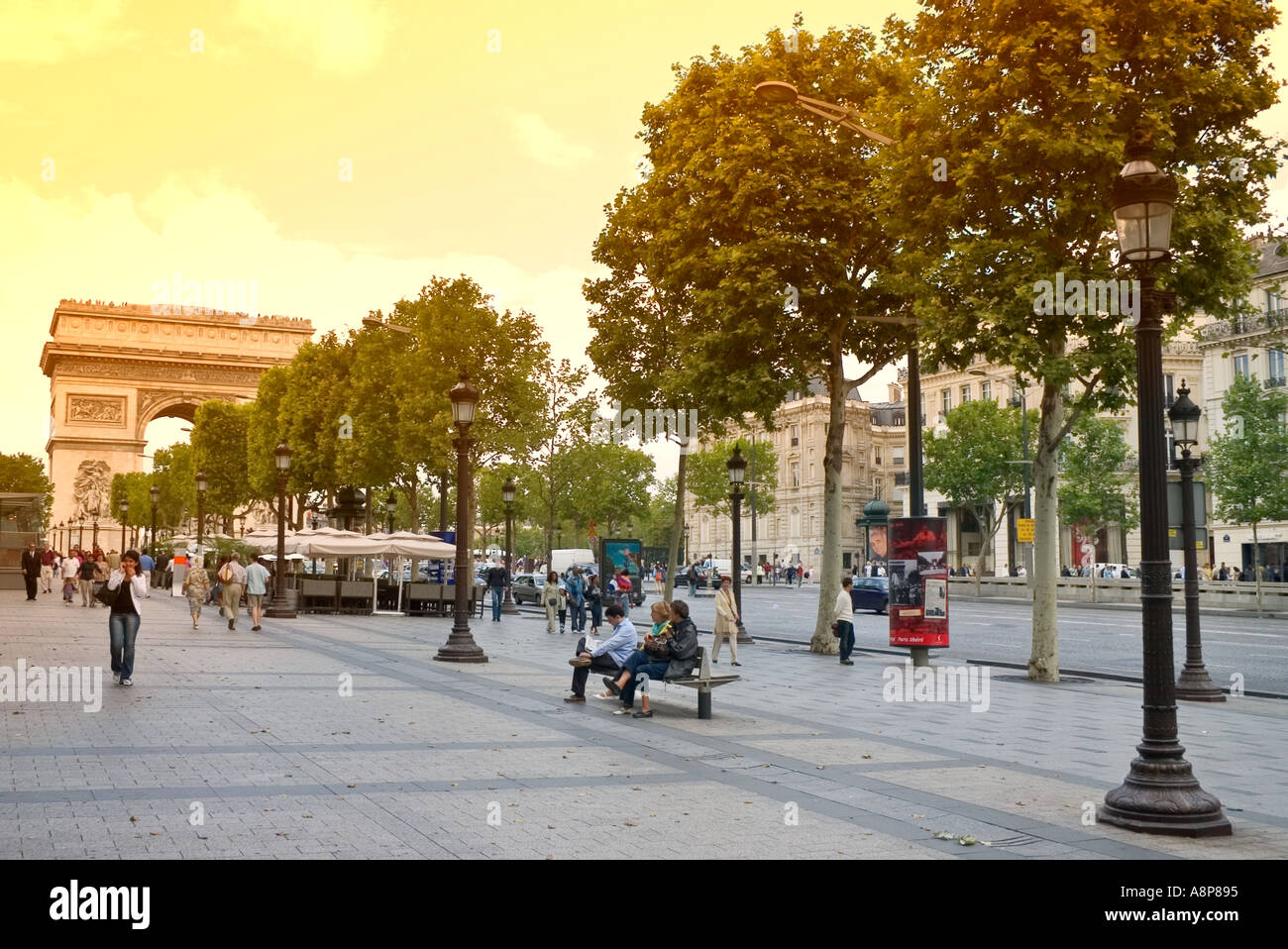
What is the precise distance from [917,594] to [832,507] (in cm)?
446

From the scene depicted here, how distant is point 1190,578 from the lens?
1706 centimetres

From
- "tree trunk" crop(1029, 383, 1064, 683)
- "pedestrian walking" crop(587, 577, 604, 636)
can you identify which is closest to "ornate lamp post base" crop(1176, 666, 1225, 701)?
A: "tree trunk" crop(1029, 383, 1064, 683)

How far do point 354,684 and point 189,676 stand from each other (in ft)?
7.42

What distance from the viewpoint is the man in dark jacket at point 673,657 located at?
1362 cm

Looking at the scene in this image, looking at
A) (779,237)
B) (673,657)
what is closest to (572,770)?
(673,657)

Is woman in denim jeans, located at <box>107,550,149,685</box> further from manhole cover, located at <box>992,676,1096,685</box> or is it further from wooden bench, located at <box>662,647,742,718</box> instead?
manhole cover, located at <box>992,676,1096,685</box>

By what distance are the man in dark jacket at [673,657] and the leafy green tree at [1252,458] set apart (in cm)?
4047

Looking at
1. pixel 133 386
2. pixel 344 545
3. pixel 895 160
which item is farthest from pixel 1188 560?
pixel 133 386

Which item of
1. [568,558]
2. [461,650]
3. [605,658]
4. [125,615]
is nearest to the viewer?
[605,658]

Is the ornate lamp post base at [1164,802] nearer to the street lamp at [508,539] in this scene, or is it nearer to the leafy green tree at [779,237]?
the leafy green tree at [779,237]

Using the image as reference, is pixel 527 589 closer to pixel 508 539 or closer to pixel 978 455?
pixel 508 539

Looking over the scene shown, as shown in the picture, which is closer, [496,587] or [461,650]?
[461,650]

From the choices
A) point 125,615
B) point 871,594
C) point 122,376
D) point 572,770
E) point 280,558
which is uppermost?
point 122,376

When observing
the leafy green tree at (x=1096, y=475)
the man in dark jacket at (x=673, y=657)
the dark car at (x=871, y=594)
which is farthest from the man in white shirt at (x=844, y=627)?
the leafy green tree at (x=1096, y=475)
